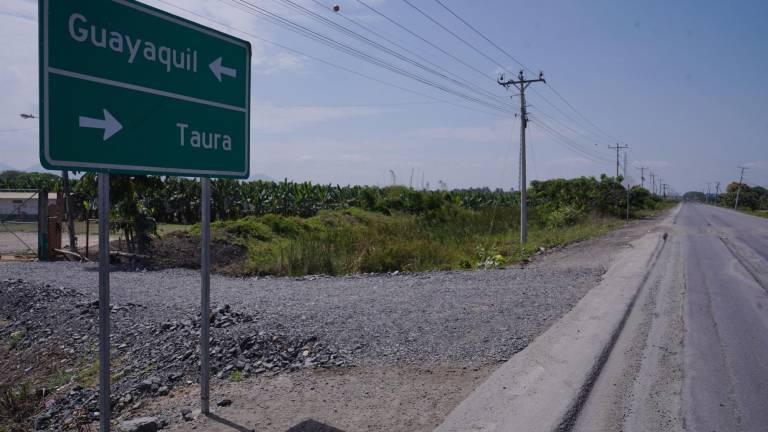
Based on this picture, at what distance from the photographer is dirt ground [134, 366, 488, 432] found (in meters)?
4.18

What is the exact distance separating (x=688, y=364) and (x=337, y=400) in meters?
3.77

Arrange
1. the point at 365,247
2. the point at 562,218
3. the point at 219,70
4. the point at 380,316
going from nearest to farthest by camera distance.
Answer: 1. the point at 219,70
2. the point at 380,316
3. the point at 365,247
4. the point at 562,218

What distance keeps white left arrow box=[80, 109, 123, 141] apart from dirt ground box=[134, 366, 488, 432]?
87.6 inches

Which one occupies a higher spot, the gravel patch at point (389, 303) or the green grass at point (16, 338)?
the gravel patch at point (389, 303)

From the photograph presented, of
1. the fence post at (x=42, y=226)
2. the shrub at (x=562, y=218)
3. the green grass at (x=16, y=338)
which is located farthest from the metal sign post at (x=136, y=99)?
the shrub at (x=562, y=218)

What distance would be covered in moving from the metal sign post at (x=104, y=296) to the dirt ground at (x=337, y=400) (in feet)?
3.68

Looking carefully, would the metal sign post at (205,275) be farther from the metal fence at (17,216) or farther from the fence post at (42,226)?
the metal fence at (17,216)

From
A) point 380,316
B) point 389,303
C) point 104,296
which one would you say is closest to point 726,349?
point 380,316

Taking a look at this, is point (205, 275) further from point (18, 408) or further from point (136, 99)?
point (18, 408)

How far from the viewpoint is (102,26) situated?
10.8ft

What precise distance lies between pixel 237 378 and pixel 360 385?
49.0 inches

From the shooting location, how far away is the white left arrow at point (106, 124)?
3152 mm

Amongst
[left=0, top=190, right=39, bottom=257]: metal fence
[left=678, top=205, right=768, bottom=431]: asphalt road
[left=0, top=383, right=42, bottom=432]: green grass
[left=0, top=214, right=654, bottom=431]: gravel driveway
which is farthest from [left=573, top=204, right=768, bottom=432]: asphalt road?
[left=0, top=190, right=39, bottom=257]: metal fence

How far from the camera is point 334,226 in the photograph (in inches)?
1073
